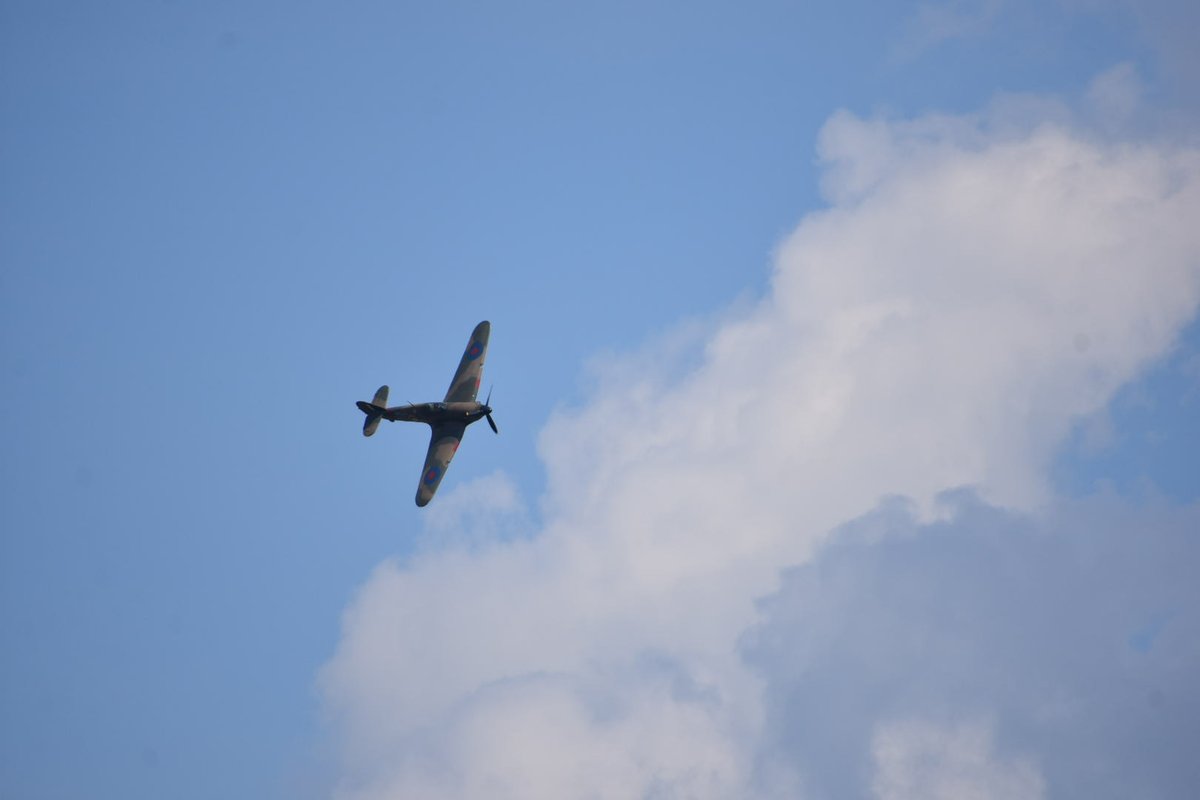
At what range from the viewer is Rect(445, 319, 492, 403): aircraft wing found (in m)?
80.0

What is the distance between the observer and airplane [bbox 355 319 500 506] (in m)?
75.2

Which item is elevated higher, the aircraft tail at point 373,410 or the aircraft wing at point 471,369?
the aircraft wing at point 471,369

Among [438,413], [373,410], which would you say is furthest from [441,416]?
[373,410]

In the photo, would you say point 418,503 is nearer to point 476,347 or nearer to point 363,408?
point 363,408

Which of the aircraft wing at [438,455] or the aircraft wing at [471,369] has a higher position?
the aircraft wing at [471,369]

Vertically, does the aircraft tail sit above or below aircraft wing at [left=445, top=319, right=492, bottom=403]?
below

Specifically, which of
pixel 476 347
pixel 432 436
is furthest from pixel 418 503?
pixel 476 347

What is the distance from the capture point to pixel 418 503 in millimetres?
74062

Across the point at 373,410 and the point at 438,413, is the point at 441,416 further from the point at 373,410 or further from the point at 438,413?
the point at 373,410

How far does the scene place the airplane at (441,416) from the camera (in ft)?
247

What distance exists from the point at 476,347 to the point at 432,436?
9258mm

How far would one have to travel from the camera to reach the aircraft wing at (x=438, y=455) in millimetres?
74750

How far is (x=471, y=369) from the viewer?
81.5 m

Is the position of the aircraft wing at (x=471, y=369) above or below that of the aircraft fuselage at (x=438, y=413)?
above
